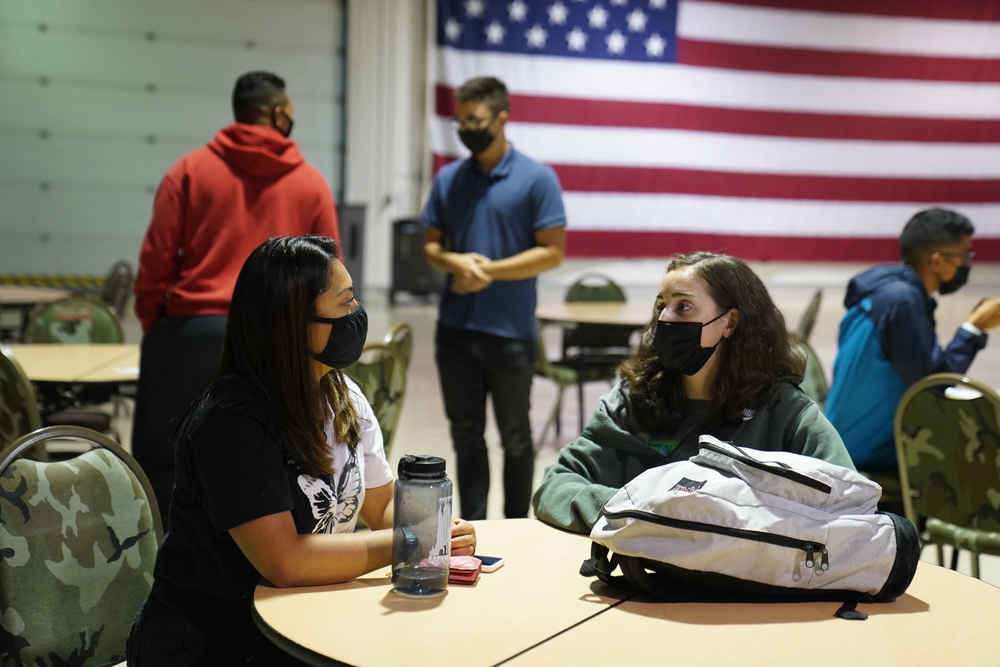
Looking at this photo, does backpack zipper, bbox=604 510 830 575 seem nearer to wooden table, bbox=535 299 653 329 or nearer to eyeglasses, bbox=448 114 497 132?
eyeglasses, bbox=448 114 497 132

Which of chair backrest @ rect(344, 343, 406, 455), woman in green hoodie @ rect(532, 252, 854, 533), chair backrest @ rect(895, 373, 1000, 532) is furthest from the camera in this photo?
chair backrest @ rect(344, 343, 406, 455)

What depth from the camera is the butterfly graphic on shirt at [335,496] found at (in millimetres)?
1936

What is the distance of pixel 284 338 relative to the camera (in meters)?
1.92

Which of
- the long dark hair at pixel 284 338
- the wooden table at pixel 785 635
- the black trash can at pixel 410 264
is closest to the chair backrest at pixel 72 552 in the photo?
the long dark hair at pixel 284 338

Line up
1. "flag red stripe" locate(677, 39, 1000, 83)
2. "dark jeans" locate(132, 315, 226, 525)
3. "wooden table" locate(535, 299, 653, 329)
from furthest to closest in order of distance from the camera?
1. "flag red stripe" locate(677, 39, 1000, 83)
2. "wooden table" locate(535, 299, 653, 329)
3. "dark jeans" locate(132, 315, 226, 525)

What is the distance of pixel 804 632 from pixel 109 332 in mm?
4371

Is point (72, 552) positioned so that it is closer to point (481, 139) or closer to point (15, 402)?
point (15, 402)

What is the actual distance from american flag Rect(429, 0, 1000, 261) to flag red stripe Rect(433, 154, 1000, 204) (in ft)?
0.06

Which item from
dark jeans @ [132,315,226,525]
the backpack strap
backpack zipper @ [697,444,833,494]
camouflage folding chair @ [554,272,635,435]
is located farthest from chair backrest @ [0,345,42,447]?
camouflage folding chair @ [554,272,635,435]

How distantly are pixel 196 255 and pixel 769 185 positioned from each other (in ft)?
36.9

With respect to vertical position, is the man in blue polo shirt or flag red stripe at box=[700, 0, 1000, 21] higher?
flag red stripe at box=[700, 0, 1000, 21]

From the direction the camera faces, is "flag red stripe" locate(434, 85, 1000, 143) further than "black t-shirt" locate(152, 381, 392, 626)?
Yes

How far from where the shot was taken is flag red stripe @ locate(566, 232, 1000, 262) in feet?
43.5

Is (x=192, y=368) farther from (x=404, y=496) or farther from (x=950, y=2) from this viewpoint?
(x=950, y=2)
